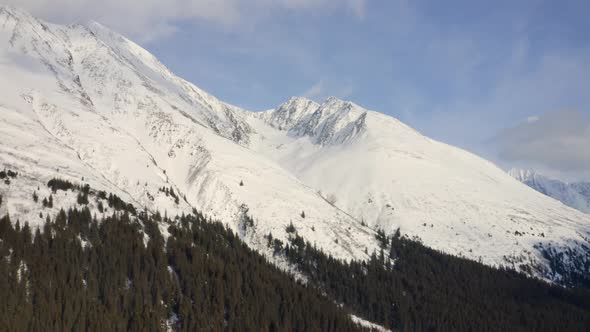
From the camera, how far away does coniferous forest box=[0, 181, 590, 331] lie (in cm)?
8175

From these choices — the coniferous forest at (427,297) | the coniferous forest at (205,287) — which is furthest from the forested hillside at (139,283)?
the coniferous forest at (427,297)

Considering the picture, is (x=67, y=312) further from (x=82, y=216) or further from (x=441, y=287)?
(x=441, y=287)

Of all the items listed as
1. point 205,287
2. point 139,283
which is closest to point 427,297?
point 205,287

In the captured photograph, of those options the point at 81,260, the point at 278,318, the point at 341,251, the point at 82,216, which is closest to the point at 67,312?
the point at 81,260

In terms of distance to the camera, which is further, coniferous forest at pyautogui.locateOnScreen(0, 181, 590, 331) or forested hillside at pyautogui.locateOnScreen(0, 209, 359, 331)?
coniferous forest at pyautogui.locateOnScreen(0, 181, 590, 331)

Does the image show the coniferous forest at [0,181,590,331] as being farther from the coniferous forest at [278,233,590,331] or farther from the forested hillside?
the coniferous forest at [278,233,590,331]

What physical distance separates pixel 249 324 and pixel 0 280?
47388 mm

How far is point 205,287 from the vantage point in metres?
108

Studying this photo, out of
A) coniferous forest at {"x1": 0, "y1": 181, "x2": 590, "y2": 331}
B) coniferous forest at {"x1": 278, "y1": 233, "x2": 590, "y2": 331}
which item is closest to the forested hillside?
coniferous forest at {"x1": 0, "y1": 181, "x2": 590, "y2": 331}

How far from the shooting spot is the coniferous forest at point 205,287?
81750mm

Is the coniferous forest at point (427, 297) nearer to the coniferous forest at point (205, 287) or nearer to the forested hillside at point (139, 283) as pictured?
the coniferous forest at point (205, 287)

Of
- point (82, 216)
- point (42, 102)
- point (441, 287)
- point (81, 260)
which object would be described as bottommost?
point (81, 260)

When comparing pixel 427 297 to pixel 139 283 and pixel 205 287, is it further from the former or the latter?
pixel 139 283

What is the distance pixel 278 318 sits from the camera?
110938 mm
